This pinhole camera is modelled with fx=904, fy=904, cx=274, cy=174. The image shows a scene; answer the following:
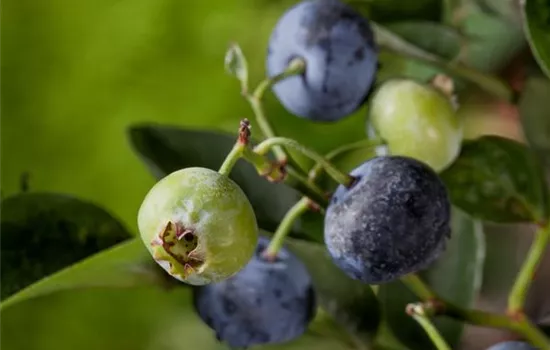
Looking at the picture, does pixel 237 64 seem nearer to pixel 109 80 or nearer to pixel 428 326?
pixel 428 326

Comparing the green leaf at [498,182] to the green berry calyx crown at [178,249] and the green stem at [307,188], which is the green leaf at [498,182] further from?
the green berry calyx crown at [178,249]

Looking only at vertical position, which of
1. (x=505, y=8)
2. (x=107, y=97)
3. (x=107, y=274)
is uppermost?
(x=505, y=8)

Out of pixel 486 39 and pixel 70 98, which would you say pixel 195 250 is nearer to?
pixel 486 39

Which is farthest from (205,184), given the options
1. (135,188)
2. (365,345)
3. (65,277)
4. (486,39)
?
(135,188)

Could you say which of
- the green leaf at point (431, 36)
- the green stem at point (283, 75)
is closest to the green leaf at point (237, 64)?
the green stem at point (283, 75)

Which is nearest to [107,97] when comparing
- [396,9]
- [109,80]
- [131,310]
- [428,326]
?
[109,80]
